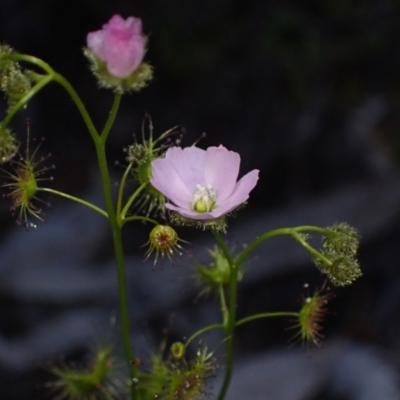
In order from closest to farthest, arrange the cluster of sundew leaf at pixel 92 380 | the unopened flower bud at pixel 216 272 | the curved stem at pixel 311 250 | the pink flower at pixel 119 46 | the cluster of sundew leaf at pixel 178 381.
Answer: the pink flower at pixel 119 46, the curved stem at pixel 311 250, the cluster of sundew leaf at pixel 178 381, the unopened flower bud at pixel 216 272, the cluster of sundew leaf at pixel 92 380

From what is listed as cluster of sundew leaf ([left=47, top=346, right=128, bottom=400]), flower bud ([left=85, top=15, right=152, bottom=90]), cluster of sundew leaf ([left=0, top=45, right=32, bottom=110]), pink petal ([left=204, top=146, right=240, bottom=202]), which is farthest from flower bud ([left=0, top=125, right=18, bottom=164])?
cluster of sundew leaf ([left=47, top=346, right=128, bottom=400])

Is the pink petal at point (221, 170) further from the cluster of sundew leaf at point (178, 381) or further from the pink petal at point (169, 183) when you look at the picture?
the cluster of sundew leaf at point (178, 381)

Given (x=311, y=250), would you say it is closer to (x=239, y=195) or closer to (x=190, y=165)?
(x=239, y=195)

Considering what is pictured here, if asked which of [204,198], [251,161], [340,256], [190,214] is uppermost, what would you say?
[251,161]

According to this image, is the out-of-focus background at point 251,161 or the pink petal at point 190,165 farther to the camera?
the out-of-focus background at point 251,161

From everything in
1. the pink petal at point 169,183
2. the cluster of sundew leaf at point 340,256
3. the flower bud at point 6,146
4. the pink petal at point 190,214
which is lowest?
the cluster of sundew leaf at point 340,256

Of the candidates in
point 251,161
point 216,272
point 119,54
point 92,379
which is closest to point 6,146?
point 119,54

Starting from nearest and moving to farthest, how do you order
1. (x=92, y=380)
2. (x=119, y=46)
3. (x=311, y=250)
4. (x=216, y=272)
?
(x=119, y=46), (x=311, y=250), (x=216, y=272), (x=92, y=380)

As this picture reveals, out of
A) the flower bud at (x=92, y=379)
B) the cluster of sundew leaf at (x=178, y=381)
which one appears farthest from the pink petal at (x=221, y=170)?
the flower bud at (x=92, y=379)
